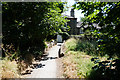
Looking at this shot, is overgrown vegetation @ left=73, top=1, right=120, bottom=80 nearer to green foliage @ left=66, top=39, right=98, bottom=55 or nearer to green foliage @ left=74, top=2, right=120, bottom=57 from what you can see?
green foliage @ left=74, top=2, right=120, bottom=57

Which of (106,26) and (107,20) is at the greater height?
(107,20)

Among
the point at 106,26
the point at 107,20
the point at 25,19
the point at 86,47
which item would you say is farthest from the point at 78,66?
the point at 86,47

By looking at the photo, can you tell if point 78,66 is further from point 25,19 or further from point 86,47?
point 86,47

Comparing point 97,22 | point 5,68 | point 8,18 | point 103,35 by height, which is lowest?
point 5,68

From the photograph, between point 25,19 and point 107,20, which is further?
point 25,19

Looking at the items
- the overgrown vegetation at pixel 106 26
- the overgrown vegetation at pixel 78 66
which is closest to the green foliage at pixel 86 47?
the overgrown vegetation at pixel 78 66

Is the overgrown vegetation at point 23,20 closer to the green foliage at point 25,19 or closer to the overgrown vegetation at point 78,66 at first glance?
the green foliage at point 25,19

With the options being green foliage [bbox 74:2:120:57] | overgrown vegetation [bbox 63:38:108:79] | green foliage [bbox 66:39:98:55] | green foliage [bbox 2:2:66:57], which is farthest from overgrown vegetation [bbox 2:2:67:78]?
green foliage [bbox 66:39:98:55]

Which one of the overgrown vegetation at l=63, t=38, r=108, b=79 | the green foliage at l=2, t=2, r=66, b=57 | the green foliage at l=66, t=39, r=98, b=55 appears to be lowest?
the overgrown vegetation at l=63, t=38, r=108, b=79

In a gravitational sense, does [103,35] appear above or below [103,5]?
below

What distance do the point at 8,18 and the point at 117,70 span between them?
8.12 meters

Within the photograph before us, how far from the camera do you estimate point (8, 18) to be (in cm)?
832

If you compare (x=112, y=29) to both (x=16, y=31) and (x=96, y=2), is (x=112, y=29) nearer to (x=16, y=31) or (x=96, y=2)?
(x=96, y=2)


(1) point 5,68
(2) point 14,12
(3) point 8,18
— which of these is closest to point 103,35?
(1) point 5,68
